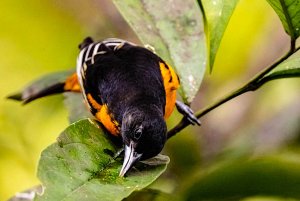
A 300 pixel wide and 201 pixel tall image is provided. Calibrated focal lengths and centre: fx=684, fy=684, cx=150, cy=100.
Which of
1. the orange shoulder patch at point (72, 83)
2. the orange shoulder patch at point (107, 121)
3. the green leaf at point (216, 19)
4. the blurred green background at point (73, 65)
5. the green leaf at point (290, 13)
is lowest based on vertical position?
the blurred green background at point (73, 65)

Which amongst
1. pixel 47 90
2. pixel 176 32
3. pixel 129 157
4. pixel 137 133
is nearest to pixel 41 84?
pixel 47 90

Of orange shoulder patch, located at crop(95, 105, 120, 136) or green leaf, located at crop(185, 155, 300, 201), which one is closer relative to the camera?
green leaf, located at crop(185, 155, 300, 201)

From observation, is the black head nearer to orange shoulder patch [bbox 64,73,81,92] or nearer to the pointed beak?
the pointed beak

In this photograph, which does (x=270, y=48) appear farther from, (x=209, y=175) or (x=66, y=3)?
(x=209, y=175)

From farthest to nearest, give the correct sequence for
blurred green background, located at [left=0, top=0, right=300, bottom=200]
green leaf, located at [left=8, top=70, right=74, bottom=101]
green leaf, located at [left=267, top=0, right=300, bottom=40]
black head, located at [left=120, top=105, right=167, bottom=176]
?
blurred green background, located at [left=0, top=0, right=300, bottom=200], green leaf, located at [left=8, top=70, right=74, bottom=101], black head, located at [left=120, top=105, right=167, bottom=176], green leaf, located at [left=267, top=0, right=300, bottom=40]

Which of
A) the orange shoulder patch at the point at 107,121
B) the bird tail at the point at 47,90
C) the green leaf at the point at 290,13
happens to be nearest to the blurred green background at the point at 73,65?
the bird tail at the point at 47,90

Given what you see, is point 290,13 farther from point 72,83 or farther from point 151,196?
point 72,83

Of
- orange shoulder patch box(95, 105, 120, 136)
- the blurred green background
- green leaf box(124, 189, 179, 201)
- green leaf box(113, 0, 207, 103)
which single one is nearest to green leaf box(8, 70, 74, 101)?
the blurred green background

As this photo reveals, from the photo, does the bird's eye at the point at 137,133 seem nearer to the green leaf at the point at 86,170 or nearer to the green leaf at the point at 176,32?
the green leaf at the point at 86,170
